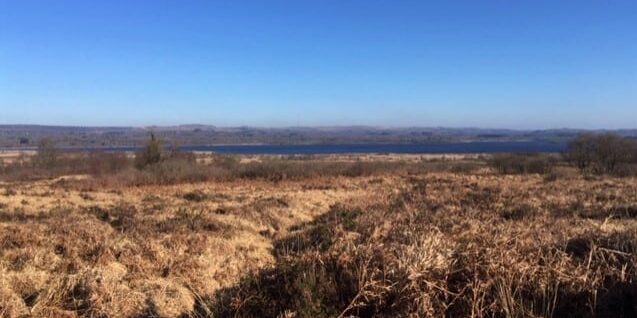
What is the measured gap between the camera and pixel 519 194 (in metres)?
25.5

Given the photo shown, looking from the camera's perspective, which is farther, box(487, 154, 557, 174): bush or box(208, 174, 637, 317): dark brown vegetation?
box(487, 154, 557, 174): bush

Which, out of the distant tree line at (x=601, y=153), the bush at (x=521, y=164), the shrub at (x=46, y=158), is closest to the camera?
the distant tree line at (x=601, y=153)

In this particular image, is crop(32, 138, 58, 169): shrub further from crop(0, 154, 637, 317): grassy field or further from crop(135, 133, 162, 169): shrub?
crop(0, 154, 637, 317): grassy field

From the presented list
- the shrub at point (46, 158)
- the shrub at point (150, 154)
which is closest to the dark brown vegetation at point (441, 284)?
the shrub at point (150, 154)

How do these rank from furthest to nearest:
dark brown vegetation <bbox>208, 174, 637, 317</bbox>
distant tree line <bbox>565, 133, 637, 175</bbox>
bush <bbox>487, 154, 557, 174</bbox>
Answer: bush <bbox>487, 154, 557, 174</bbox>
distant tree line <bbox>565, 133, 637, 175</bbox>
dark brown vegetation <bbox>208, 174, 637, 317</bbox>

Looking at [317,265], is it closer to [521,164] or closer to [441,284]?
[441,284]

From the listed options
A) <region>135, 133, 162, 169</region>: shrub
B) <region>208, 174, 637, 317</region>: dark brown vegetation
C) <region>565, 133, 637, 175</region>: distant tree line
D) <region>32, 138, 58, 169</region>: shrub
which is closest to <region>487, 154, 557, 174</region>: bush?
<region>565, 133, 637, 175</region>: distant tree line

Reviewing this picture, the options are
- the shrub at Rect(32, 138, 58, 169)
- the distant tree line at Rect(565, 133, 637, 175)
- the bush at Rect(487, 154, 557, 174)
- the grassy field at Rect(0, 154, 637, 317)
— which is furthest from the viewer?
the shrub at Rect(32, 138, 58, 169)

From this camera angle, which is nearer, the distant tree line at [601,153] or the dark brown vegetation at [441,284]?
the dark brown vegetation at [441,284]

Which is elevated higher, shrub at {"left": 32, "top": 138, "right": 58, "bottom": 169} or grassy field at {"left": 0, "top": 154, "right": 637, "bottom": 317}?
grassy field at {"left": 0, "top": 154, "right": 637, "bottom": 317}

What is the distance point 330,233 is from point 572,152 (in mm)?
48106

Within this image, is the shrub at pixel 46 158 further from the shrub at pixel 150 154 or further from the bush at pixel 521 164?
the bush at pixel 521 164

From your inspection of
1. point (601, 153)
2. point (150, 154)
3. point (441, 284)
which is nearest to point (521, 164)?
point (601, 153)

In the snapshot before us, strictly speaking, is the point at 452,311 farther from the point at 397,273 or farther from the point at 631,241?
the point at 631,241
